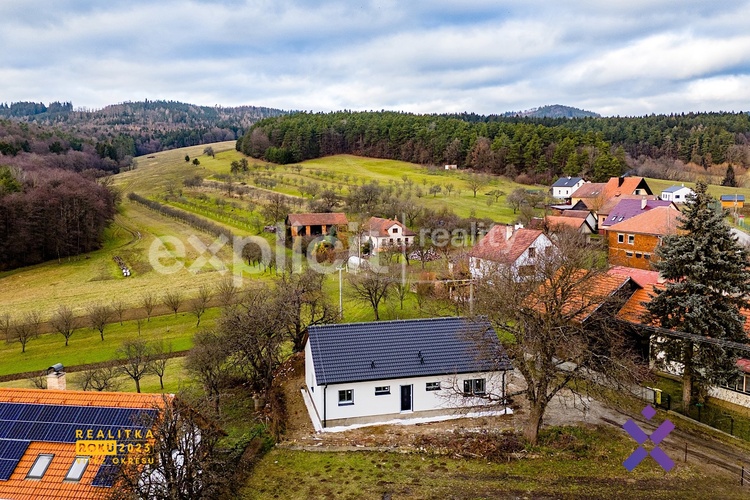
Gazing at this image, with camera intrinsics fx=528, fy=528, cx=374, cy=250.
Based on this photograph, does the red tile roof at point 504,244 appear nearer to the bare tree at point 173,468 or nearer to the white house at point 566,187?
the bare tree at point 173,468

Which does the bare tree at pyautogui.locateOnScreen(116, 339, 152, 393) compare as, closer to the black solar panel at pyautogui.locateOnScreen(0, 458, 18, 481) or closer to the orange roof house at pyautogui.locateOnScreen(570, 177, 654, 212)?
the black solar panel at pyautogui.locateOnScreen(0, 458, 18, 481)

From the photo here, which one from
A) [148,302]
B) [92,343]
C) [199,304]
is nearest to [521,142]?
[199,304]

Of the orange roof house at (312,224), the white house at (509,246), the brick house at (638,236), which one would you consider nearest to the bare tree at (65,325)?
the orange roof house at (312,224)

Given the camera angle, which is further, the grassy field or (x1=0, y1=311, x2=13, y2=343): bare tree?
(x1=0, y1=311, x2=13, y2=343): bare tree

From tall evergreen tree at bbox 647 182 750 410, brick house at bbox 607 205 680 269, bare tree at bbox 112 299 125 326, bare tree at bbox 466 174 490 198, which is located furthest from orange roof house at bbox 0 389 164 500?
bare tree at bbox 466 174 490 198

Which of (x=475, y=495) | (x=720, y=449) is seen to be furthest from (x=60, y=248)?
(x=720, y=449)

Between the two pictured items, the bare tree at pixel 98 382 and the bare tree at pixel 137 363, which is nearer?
the bare tree at pixel 98 382
